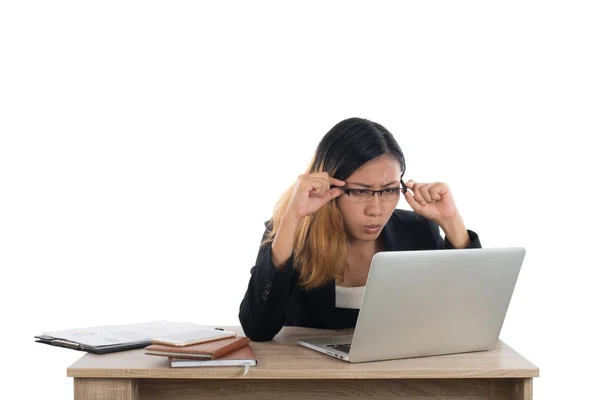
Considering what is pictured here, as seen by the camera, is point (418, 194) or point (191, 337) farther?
point (418, 194)

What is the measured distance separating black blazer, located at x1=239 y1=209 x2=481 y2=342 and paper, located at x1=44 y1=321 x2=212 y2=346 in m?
0.24

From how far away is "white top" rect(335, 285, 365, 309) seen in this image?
3.15 m

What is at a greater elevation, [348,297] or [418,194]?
[418,194]

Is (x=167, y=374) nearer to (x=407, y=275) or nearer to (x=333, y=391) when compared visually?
(x=333, y=391)

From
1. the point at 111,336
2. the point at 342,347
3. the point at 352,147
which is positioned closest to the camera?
the point at 342,347

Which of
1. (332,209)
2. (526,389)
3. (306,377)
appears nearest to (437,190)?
(332,209)

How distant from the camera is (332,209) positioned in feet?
10.5

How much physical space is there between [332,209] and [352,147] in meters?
0.26

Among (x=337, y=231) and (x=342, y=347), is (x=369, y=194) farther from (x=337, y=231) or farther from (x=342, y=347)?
(x=342, y=347)

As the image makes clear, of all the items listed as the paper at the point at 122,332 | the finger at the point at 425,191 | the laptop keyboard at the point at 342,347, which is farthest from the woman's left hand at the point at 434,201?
the paper at the point at 122,332

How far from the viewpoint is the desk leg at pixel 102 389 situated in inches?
97.7

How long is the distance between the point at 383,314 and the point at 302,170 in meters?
1.00

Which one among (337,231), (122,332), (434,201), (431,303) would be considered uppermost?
(434,201)

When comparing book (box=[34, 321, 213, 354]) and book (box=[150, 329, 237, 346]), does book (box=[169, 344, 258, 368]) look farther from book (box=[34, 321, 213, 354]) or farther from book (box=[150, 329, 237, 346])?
book (box=[34, 321, 213, 354])
